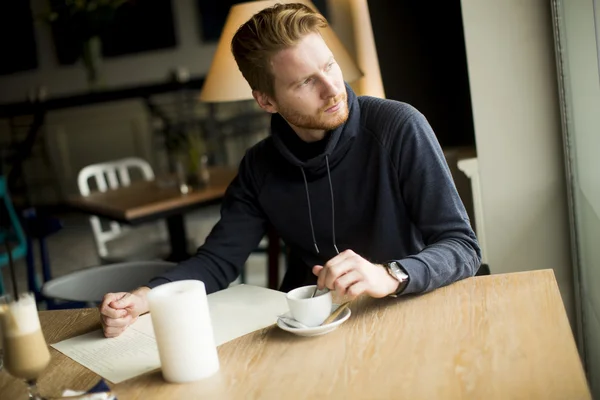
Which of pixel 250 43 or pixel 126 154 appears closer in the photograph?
pixel 250 43

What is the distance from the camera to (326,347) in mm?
1092

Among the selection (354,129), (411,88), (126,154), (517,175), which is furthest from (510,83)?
(126,154)

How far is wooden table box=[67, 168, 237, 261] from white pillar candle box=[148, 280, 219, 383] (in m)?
1.88

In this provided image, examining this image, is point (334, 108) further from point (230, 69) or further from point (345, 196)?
point (230, 69)

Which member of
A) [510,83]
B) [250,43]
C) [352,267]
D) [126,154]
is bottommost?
[126,154]

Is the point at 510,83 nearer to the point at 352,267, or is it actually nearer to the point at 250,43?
the point at 250,43

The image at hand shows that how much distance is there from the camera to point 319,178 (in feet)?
5.26

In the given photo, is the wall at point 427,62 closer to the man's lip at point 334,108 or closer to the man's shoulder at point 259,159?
the man's shoulder at point 259,159

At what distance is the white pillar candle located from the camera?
1.01 meters

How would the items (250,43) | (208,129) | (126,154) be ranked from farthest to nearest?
1. (126,154)
2. (208,129)
3. (250,43)

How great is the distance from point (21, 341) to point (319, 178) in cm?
78

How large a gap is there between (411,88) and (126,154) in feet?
17.2

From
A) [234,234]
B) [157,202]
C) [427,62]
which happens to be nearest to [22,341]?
[234,234]

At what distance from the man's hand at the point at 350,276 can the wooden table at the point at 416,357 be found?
0.21 feet
